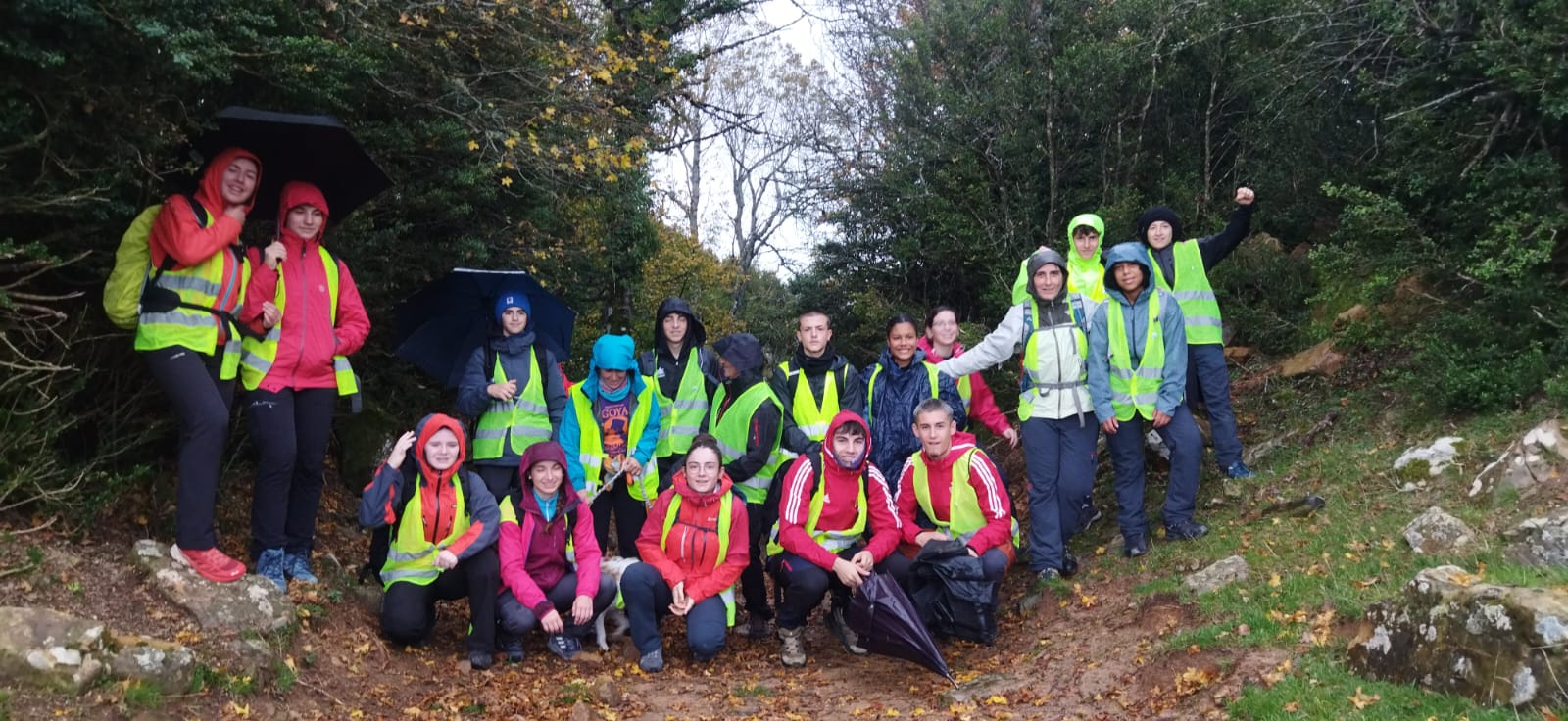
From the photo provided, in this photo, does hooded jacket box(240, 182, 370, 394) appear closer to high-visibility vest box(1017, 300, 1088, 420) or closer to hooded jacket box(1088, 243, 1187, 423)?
high-visibility vest box(1017, 300, 1088, 420)

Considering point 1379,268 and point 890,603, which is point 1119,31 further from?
point 890,603

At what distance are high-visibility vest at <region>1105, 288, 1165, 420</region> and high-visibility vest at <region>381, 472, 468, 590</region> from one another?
4.24 metres

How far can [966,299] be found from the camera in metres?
12.6

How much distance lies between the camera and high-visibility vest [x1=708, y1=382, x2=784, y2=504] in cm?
686

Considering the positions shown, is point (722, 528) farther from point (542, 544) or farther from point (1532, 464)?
point (1532, 464)

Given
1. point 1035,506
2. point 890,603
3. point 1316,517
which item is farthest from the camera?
point 1035,506

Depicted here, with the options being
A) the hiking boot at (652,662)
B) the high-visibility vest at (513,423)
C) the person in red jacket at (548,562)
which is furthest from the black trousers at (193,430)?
the hiking boot at (652,662)

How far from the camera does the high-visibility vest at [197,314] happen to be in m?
5.16

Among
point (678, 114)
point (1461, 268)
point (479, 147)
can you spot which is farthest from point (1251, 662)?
point (678, 114)

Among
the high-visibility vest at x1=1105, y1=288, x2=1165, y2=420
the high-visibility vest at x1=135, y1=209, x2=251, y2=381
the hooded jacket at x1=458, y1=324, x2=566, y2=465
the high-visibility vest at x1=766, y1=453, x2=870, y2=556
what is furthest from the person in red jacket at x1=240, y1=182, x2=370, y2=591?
the high-visibility vest at x1=1105, y1=288, x2=1165, y2=420

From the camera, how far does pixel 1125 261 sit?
6.69m

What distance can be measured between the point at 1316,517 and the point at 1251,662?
2.15m

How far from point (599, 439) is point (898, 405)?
210 centimetres

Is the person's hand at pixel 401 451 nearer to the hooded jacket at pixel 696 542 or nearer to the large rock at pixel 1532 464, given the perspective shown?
the hooded jacket at pixel 696 542
